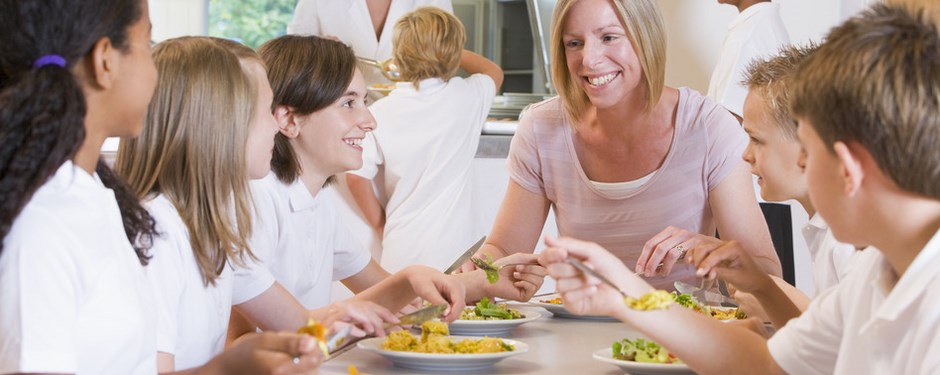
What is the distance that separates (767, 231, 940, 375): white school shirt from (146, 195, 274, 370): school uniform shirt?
76 cm

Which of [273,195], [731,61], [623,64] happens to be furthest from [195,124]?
[731,61]

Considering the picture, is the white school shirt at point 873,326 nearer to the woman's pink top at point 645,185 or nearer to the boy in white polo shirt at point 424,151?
the woman's pink top at point 645,185

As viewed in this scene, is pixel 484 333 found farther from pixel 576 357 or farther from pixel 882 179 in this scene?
pixel 882 179

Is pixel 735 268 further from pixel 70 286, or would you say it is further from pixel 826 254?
pixel 70 286

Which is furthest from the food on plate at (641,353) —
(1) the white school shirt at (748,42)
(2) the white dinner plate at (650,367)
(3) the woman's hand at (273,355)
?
(1) the white school shirt at (748,42)

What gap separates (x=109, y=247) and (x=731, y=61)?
8.98 ft

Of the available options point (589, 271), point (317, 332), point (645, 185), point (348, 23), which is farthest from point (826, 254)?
point (348, 23)

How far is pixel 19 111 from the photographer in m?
1.01

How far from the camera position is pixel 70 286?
3.31 feet

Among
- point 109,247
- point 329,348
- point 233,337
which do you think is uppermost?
point 109,247

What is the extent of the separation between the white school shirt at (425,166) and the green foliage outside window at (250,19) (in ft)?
12.9

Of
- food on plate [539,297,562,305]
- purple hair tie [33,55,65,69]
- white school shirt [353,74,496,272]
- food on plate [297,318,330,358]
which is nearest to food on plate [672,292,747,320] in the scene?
food on plate [539,297,562,305]

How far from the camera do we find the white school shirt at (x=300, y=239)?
2068 mm

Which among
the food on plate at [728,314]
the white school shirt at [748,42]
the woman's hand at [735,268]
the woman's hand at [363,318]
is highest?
the white school shirt at [748,42]
